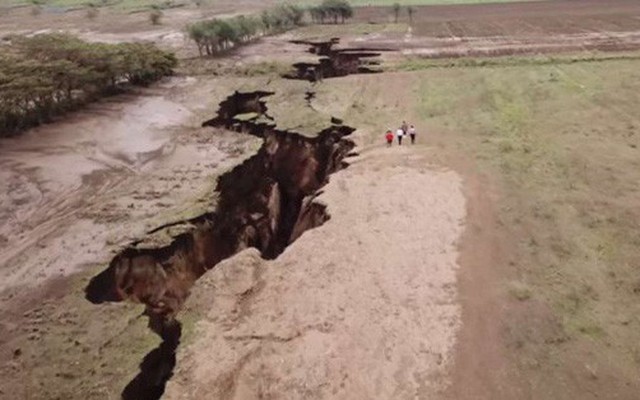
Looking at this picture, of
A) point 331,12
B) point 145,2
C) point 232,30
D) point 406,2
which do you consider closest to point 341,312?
point 232,30

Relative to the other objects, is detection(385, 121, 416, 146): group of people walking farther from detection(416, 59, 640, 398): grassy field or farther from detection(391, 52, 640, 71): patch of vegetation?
detection(391, 52, 640, 71): patch of vegetation

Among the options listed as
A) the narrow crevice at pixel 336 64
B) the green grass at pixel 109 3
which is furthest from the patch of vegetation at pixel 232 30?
the green grass at pixel 109 3

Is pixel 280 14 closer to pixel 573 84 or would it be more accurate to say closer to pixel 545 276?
pixel 573 84

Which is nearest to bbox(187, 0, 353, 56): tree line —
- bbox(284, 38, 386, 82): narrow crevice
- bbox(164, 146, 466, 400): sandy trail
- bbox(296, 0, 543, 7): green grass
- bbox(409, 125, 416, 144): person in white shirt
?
bbox(284, 38, 386, 82): narrow crevice

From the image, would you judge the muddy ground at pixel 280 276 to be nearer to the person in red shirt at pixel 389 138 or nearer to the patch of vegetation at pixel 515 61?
the person in red shirt at pixel 389 138

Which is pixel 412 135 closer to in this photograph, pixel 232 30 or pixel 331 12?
pixel 232 30
